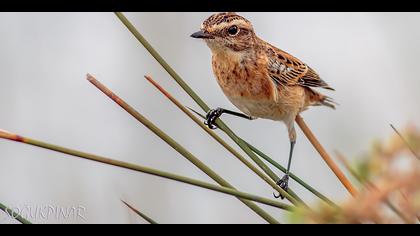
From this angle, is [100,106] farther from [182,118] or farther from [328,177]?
[328,177]

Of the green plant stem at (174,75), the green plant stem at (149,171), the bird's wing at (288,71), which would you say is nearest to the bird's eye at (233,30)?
the bird's wing at (288,71)

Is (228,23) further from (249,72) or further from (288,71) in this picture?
(288,71)

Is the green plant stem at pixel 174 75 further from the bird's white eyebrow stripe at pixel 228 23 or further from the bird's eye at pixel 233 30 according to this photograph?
the bird's eye at pixel 233 30

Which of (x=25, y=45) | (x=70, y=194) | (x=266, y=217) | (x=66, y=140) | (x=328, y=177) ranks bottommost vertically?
(x=266, y=217)

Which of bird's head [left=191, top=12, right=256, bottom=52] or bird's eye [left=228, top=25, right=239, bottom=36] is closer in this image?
bird's head [left=191, top=12, right=256, bottom=52]

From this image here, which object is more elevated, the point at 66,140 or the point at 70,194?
the point at 66,140

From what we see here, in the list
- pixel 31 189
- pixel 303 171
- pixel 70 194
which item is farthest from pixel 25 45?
pixel 303 171

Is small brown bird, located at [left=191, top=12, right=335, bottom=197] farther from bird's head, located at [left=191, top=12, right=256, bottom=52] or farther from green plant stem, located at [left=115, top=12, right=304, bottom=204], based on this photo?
green plant stem, located at [left=115, top=12, right=304, bottom=204]

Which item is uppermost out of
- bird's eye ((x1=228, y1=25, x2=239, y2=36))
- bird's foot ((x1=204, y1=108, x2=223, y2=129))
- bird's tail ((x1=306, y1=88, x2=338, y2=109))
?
bird's eye ((x1=228, y1=25, x2=239, y2=36))

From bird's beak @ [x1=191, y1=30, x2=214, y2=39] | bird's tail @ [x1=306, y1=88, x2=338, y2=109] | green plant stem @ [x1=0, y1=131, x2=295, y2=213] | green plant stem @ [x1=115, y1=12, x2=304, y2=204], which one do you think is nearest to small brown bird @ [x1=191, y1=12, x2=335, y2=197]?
bird's beak @ [x1=191, y1=30, x2=214, y2=39]
